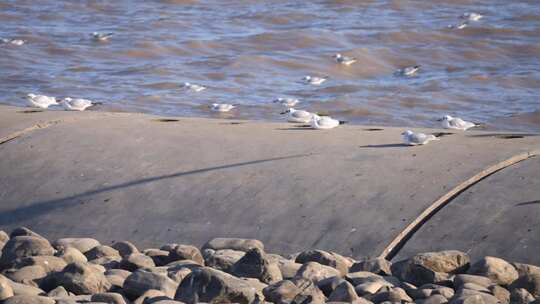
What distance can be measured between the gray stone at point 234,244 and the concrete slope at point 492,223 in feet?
2.23

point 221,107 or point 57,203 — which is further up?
point 57,203

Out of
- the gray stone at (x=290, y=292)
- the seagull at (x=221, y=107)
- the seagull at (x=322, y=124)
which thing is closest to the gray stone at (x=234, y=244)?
the gray stone at (x=290, y=292)

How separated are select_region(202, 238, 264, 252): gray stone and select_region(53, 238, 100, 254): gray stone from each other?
0.56 m

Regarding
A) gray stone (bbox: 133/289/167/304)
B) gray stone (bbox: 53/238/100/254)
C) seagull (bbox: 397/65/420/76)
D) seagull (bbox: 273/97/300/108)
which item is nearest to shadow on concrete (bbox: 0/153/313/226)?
gray stone (bbox: 53/238/100/254)

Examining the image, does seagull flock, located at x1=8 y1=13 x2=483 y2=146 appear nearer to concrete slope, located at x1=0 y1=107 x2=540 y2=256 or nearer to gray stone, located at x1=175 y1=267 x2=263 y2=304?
concrete slope, located at x1=0 y1=107 x2=540 y2=256

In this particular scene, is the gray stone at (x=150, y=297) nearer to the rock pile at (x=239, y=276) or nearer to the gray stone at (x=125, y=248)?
the rock pile at (x=239, y=276)

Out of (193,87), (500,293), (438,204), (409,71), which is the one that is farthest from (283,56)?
(500,293)

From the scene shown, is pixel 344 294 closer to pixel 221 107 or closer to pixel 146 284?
pixel 146 284

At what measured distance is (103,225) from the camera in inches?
210

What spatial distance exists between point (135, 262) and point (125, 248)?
0.44 metres

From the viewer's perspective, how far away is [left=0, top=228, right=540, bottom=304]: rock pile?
3.76 meters

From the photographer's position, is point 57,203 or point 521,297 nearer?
point 521,297

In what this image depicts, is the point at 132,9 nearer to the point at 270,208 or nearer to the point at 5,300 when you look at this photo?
the point at 270,208

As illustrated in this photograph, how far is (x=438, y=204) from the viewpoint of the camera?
5.06m
